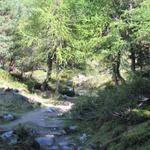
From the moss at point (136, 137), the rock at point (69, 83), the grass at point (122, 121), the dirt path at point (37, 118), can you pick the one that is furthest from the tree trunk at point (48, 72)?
the moss at point (136, 137)

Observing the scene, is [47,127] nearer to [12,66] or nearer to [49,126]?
[49,126]

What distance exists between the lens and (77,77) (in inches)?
1588

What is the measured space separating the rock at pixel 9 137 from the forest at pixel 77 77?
4 centimetres

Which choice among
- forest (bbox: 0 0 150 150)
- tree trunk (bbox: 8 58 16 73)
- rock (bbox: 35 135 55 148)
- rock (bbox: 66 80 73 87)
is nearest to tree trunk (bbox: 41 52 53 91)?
forest (bbox: 0 0 150 150)

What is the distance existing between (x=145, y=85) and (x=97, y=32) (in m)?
11.6

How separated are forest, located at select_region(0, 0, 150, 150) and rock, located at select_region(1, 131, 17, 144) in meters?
0.04

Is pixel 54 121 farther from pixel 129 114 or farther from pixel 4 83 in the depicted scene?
pixel 4 83

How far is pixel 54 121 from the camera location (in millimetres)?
16844

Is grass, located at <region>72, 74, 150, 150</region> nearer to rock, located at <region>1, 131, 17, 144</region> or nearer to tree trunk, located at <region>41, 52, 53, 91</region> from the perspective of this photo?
rock, located at <region>1, 131, 17, 144</region>

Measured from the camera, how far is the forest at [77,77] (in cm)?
1219

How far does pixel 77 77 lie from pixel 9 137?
28.1 m

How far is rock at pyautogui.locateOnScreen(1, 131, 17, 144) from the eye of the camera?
39.3 feet

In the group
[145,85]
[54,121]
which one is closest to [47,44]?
[54,121]

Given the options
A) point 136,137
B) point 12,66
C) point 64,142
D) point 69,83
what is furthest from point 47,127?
point 12,66
